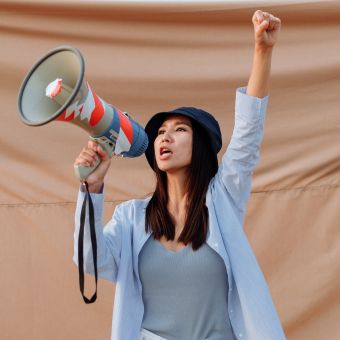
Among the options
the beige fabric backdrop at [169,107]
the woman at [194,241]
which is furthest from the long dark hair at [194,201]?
the beige fabric backdrop at [169,107]

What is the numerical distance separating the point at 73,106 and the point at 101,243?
1.17 feet

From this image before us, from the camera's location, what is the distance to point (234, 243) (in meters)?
1.92

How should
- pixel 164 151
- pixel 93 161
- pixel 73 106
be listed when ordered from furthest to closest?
1. pixel 164 151
2. pixel 93 161
3. pixel 73 106

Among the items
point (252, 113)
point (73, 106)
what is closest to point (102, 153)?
point (73, 106)

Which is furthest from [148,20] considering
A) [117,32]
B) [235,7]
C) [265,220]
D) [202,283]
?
[202,283]

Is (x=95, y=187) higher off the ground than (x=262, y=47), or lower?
lower

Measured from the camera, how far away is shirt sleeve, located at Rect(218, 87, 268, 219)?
191 centimetres

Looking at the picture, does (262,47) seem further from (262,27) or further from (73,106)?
(73,106)

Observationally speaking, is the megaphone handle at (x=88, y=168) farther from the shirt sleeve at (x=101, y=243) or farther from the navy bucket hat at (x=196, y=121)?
the navy bucket hat at (x=196, y=121)

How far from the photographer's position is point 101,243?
1945 mm

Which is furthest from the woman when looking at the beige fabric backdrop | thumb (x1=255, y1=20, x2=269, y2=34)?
the beige fabric backdrop

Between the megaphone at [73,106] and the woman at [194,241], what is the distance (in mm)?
54

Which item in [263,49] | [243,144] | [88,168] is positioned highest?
[263,49]

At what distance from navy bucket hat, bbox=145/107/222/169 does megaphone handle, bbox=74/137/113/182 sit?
24cm
